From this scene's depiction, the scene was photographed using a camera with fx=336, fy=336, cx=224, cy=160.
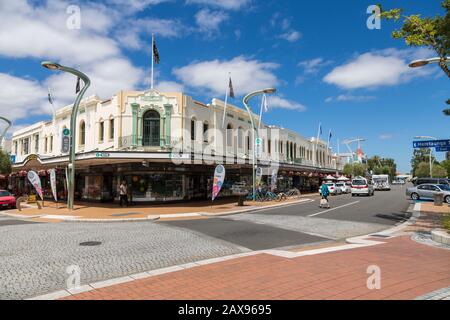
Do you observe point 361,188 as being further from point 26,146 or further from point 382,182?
point 26,146

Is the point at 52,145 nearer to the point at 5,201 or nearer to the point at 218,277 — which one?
the point at 5,201

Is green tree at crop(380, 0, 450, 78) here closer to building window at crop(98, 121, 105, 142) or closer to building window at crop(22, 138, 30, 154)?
building window at crop(98, 121, 105, 142)

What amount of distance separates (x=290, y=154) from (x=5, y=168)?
3323 centimetres

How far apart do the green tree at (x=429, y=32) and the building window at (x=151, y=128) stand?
16.8 metres

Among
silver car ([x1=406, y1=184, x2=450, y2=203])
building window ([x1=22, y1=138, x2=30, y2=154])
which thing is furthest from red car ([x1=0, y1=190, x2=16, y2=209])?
Answer: silver car ([x1=406, y1=184, x2=450, y2=203])

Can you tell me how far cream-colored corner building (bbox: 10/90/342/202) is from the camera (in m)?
23.0

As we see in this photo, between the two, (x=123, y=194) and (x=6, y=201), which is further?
(x=6, y=201)

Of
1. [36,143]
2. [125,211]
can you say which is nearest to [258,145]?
[125,211]

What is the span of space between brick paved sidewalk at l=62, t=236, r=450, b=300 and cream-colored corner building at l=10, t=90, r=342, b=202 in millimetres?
14466

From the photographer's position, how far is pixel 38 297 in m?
5.21

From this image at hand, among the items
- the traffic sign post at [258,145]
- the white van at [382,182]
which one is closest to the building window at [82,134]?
the traffic sign post at [258,145]

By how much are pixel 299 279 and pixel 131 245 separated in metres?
5.37

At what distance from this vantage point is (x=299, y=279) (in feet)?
19.2

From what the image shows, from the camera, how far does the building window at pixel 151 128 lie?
2448 cm
